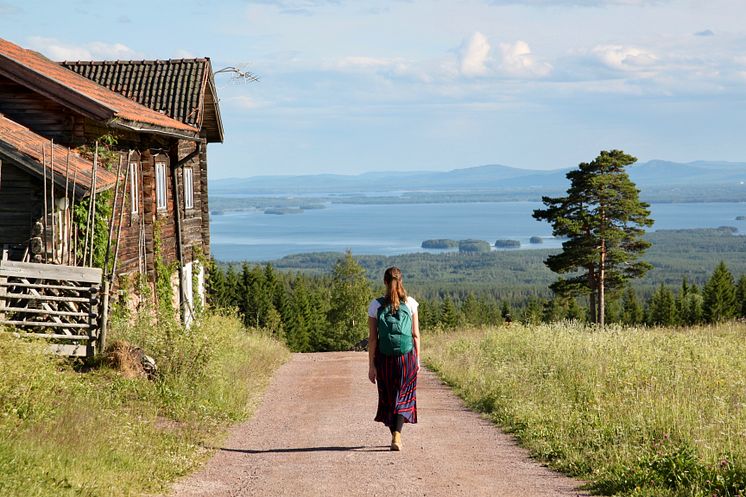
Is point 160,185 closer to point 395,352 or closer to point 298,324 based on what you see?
point 395,352

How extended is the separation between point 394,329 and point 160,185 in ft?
48.7

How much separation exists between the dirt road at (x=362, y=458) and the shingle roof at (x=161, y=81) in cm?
1353

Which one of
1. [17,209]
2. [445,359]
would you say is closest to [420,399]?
[445,359]

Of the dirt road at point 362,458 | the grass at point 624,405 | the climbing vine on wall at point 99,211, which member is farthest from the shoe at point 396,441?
the climbing vine on wall at point 99,211

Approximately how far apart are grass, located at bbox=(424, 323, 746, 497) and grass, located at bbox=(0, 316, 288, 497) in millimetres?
3879

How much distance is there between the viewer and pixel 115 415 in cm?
1123

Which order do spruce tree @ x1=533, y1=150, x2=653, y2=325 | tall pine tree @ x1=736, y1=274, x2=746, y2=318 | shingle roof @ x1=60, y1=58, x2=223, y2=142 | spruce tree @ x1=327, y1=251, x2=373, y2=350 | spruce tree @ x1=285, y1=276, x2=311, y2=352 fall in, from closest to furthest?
shingle roof @ x1=60, y1=58, x2=223, y2=142 → spruce tree @ x1=533, y1=150, x2=653, y2=325 → spruce tree @ x1=327, y1=251, x2=373, y2=350 → tall pine tree @ x1=736, y1=274, x2=746, y2=318 → spruce tree @ x1=285, y1=276, x2=311, y2=352

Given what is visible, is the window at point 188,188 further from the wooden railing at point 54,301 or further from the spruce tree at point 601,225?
the spruce tree at point 601,225

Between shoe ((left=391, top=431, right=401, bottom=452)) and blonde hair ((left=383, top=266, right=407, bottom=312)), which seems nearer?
blonde hair ((left=383, top=266, right=407, bottom=312))

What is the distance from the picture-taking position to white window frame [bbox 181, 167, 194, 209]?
27719 mm

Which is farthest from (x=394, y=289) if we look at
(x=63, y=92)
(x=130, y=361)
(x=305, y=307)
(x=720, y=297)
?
(x=305, y=307)

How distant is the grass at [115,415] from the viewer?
8.16 metres

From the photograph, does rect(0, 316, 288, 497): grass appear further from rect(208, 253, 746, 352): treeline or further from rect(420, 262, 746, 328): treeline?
rect(208, 253, 746, 352): treeline

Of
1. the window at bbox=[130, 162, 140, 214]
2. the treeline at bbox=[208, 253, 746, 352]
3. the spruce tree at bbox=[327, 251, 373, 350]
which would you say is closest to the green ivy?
the window at bbox=[130, 162, 140, 214]
